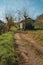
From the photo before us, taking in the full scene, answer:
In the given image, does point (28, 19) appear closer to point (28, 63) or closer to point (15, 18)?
point (15, 18)

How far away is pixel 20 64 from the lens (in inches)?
388

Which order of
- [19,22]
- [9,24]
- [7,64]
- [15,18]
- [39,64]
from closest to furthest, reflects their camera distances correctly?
[7,64] → [39,64] → [9,24] → [15,18] → [19,22]

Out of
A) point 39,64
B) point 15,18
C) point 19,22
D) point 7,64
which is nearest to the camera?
point 7,64

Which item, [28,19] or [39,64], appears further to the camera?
[28,19]

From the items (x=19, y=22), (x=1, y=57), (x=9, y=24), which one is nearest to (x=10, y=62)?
(x=1, y=57)

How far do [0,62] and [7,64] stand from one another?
1.44 feet

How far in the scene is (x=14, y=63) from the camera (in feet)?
31.2

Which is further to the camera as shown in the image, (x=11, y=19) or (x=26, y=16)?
(x=26, y=16)

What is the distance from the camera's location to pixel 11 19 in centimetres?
6325

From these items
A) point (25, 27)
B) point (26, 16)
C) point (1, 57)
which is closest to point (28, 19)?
point (26, 16)

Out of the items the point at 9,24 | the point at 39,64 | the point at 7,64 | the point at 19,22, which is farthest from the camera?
the point at 19,22

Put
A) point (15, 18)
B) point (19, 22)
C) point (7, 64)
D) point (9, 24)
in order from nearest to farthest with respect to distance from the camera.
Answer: point (7, 64) → point (9, 24) → point (15, 18) → point (19, 22)

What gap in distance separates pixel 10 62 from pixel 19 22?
6438cm

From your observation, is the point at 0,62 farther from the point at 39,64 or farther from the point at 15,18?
the point at 15,18
